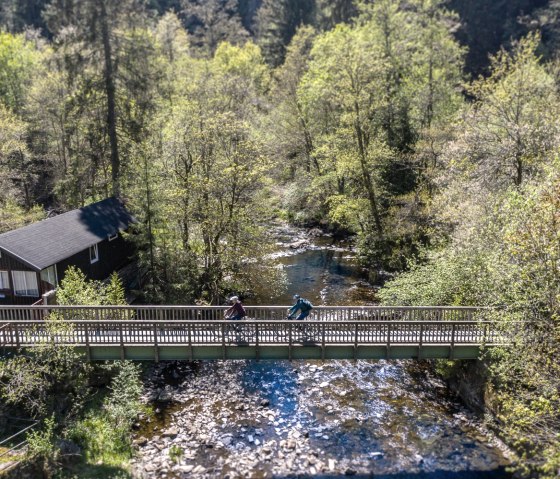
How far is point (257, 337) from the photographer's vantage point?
19.1m

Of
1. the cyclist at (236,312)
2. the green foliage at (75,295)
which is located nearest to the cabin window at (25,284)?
the green foliage at (75,295)

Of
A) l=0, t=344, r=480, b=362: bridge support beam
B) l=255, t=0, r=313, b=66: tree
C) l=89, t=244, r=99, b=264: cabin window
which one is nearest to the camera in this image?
l=0, t=344, r=480, b=362: bridge support beam

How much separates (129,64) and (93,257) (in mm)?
14040

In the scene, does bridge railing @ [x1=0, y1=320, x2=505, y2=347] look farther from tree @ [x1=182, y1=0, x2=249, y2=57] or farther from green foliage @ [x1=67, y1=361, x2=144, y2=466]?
tree @ [x1=182, y1=0, x2=249, y2=57]

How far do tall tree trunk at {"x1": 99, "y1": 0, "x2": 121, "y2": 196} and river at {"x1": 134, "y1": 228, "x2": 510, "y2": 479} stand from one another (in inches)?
628

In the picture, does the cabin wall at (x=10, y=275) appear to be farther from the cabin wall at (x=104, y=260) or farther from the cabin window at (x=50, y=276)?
the cabin wall at (x=104, y=260)

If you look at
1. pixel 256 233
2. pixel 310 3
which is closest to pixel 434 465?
pixel 256 233

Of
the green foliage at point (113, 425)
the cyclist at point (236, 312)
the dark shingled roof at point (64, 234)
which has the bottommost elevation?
the green foliage at point (113, 425)

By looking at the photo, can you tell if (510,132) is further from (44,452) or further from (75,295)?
(44,452)

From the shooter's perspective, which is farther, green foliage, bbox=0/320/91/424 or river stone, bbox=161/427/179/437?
river stone, bbox=161/427/179/437

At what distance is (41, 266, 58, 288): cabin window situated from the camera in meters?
23.5

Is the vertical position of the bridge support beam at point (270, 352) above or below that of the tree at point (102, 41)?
below

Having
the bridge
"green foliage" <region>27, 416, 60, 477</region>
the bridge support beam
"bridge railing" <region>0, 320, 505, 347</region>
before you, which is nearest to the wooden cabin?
the bridge

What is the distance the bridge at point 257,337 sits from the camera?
18.9 m
